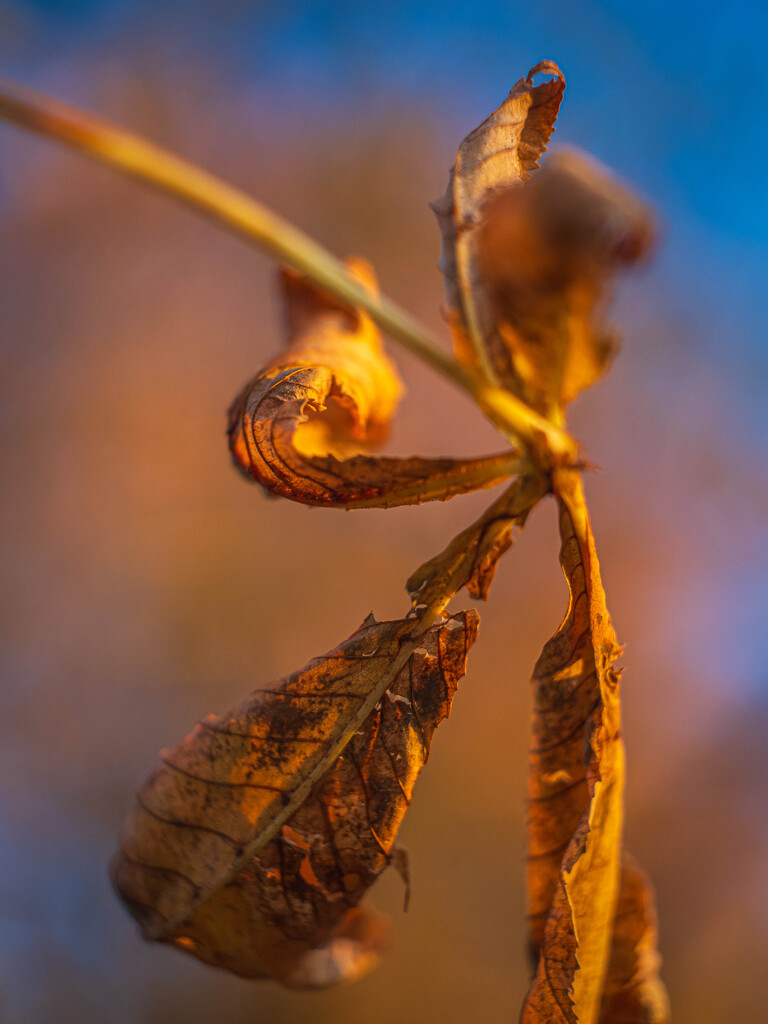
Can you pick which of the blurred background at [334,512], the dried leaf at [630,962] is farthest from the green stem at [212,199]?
the blurred background at [334,512]

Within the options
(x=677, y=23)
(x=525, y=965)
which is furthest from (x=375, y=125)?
(x=525, y=965)

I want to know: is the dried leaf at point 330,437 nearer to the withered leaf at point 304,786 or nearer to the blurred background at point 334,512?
the withered leaf at point 304,786

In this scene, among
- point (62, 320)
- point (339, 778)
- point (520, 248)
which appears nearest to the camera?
point (339, 778)

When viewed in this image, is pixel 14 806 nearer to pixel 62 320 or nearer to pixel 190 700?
pixel 190 700

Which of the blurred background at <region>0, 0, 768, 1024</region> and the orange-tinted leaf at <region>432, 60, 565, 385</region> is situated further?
the blurred background at <region>0, 0, 768, 1024</region>

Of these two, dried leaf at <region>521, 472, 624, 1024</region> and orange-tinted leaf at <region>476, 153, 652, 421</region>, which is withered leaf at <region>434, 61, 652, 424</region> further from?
dried leaf at <region>521, 472, 624, 1024</region>

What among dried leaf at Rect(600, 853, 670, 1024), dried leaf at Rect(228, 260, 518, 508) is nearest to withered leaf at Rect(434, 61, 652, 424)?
dried leaf at Rect(228, 260, 518, 508)

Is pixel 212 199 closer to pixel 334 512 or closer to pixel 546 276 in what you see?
pixel 546 276
